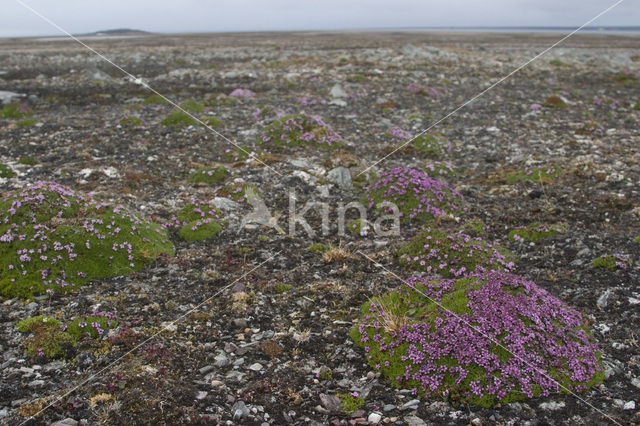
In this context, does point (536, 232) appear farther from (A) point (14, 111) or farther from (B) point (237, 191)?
(A) point (14, 111)

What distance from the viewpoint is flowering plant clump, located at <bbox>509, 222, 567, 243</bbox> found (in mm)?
12773

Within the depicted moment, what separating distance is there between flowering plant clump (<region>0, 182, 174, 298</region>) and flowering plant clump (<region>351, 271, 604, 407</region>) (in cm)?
622

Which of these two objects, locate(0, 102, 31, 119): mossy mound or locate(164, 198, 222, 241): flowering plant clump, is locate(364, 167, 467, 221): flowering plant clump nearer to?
locate(164, 198, 222, 241): flowering plant clump

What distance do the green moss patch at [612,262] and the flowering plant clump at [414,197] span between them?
176 inches

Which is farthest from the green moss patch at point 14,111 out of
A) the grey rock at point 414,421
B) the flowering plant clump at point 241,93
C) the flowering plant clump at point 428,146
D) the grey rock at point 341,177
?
the grey rock at point 414,421

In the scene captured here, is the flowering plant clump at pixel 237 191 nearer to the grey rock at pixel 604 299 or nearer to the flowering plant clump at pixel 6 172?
the flowering plant clump at pixel 6 172

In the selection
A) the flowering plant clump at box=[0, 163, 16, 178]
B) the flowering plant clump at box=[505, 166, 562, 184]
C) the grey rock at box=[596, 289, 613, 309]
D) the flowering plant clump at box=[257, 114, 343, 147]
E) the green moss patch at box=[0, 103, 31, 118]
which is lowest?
the grey rock at box=[596, 289, 613, 309]

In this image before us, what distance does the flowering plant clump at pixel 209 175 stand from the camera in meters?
17.0

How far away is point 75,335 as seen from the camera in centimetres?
860

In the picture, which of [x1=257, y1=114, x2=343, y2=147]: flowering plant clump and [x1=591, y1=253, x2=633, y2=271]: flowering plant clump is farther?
[x1=257, y1=114, x2=343, y2=147]: flowering plant clump

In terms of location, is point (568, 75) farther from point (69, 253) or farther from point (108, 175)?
point (69, 253)

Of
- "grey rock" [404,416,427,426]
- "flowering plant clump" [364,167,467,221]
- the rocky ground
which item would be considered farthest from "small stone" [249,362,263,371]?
"flowering plant clump" [364,167,467,221]

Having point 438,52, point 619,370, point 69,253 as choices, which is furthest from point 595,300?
point 438,52

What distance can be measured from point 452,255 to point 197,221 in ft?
23.8
